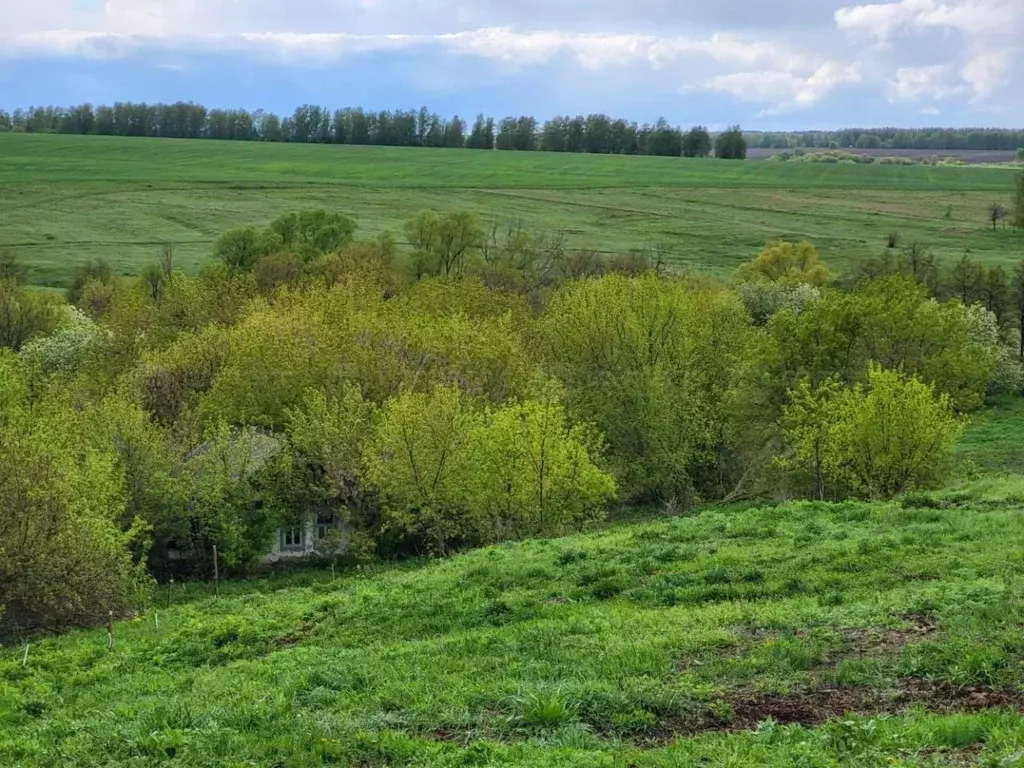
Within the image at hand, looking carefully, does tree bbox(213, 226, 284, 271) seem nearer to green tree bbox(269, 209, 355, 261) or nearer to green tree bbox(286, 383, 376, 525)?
green tree bbox(269, 209, 355, 261)

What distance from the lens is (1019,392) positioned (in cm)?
6475

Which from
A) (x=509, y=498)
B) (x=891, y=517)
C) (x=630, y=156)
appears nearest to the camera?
(x=891, y=517)

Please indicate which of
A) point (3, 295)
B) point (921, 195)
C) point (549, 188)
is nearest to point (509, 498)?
point (3, 295)

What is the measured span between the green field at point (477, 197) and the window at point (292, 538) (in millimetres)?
61772

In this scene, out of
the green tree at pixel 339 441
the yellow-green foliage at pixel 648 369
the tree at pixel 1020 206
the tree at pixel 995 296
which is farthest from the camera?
the tree at pixel 1020 206

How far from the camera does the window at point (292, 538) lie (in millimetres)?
38500

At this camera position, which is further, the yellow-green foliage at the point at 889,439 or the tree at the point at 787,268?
the tree at the point at 787,268

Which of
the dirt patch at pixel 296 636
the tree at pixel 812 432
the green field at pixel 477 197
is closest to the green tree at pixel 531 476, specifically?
the tree at pixel 812 432

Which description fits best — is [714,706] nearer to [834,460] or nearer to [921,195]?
[834,460]

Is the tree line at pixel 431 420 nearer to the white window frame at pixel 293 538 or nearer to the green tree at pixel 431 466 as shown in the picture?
the green tree at pixel 431 466

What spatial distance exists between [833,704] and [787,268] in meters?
74.5

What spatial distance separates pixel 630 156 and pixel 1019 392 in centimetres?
13738

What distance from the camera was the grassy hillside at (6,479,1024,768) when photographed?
11812mm

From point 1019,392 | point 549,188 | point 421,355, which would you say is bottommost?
point 1019,392
